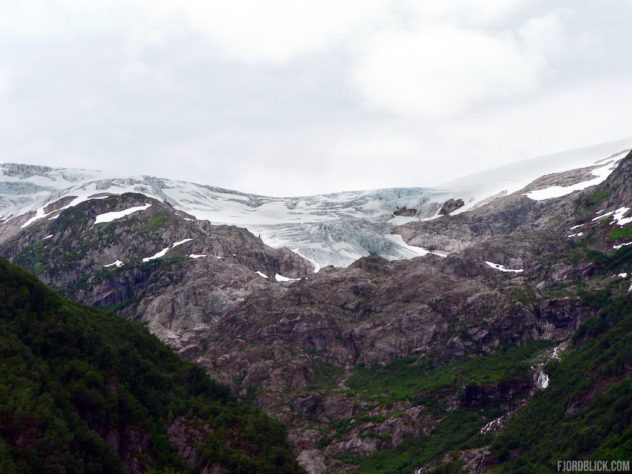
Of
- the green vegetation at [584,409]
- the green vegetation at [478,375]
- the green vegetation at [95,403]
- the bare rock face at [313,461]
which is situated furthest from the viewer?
the green vegetation at [478,375]

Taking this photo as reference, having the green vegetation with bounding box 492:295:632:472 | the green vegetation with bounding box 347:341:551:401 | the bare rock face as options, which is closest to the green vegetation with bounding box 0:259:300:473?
→ the bare rock face

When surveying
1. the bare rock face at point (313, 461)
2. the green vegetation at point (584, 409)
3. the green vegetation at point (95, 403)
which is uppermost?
the green vegetation at point (95, 403)

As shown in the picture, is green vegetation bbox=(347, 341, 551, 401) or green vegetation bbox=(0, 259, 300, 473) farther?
green vegetation bbox=(347, 341, 551, 401)

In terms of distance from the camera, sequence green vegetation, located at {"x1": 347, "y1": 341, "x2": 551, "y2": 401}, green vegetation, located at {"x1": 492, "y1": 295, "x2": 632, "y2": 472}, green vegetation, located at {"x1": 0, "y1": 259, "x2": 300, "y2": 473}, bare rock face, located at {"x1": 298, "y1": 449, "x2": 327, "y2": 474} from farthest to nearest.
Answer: green vegetation, located at {"x1": 347, "y1": 341, "x2": 551, "y2": 401}, bare rock face, located at {"x1": 298, "y1": 449, "x2": 327, "y2": 474}, green vegetation, located at {"x1": 492, "y1": 295, "x2": 632, "y2": 472}, green vegetation, located at {"x1": 0, "y1": 259, "x2": 300, "y2": 473}

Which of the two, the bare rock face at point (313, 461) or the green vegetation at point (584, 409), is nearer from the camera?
the green vegetation at point (584, 409)

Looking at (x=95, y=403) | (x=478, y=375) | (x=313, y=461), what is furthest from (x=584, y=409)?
(x=95, y=403)

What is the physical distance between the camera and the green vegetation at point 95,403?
101 m

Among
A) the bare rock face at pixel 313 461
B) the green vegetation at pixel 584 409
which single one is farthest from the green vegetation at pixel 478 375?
the bare rock face at pixel 313 461

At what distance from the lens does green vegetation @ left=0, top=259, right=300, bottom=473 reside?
333 ft

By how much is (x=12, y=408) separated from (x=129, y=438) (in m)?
20.6

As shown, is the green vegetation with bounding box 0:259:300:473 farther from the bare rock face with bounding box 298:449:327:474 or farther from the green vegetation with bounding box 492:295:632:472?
the green vegetation with bounding box 492:295:632:472

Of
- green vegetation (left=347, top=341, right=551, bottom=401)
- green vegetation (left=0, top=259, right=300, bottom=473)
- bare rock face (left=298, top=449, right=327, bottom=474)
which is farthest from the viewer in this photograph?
green vegetation (left=347, top=341, right=551, bottom=401)

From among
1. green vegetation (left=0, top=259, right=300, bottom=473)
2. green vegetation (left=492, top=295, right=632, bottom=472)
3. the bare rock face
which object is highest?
green vegetation (left=0, top=259, right=300, bottom=473)

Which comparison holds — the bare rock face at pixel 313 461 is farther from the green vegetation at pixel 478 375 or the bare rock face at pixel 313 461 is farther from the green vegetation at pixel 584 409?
the green vegetation at pixel 584 409
